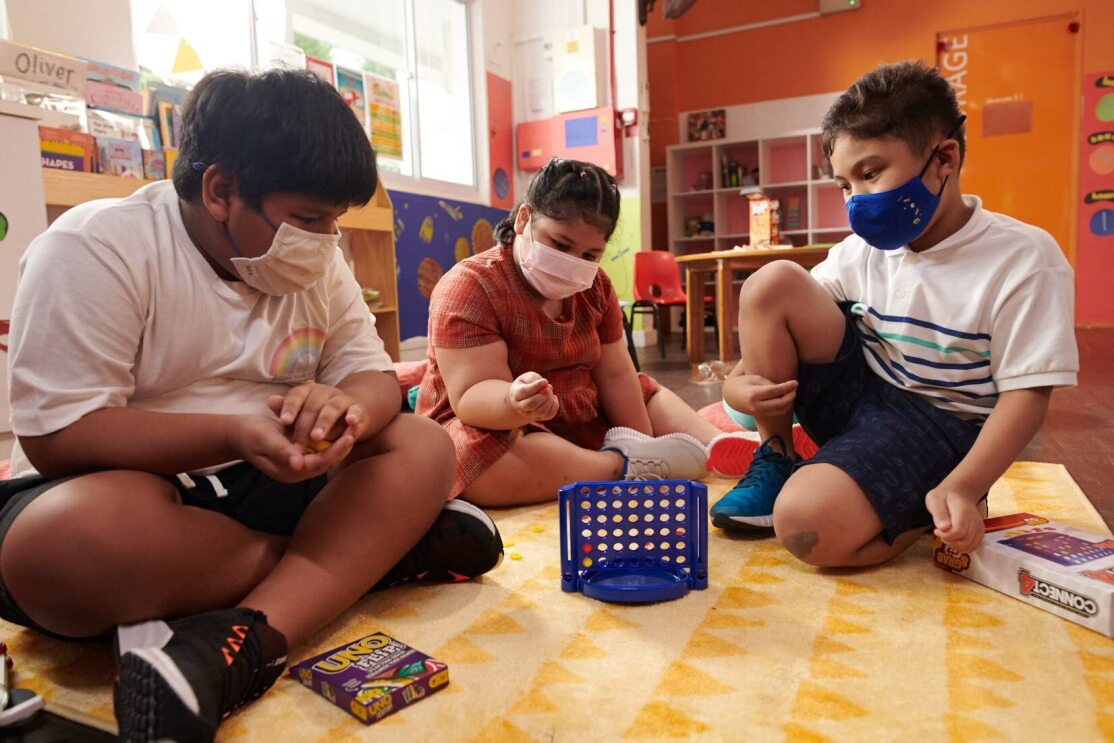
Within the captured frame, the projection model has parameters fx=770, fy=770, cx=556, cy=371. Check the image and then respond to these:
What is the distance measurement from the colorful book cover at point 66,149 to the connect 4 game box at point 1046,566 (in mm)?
2027

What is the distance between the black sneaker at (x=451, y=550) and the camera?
92cm

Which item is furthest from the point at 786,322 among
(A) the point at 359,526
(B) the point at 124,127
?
(B) the point at 124,127

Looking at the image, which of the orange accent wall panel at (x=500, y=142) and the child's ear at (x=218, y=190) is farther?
the orange accent wall panel at (x=500, y=142)

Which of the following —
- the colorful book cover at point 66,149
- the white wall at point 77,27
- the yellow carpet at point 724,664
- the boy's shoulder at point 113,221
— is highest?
the white wall at point 77,27

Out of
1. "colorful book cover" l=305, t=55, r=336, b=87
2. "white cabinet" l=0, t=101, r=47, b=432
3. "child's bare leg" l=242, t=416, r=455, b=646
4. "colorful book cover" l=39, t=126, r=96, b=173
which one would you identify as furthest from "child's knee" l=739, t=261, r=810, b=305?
"colorful book cover" l=305, t=55, r=336, b=87

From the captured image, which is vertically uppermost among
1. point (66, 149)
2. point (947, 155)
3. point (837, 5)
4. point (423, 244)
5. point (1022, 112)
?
point (837, 5)

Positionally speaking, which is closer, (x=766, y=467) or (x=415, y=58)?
(x=766, y=467)

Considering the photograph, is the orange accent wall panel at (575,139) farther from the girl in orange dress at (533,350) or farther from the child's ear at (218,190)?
the child's ear at (218,190)

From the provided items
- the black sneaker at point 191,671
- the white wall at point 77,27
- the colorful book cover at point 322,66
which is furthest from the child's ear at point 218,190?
the colorful book cover at point 322,66

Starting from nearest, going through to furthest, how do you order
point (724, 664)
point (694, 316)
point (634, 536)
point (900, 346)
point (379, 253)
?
point (724, 664)
point (634, 536)
point (900, 346)
point (379, 253)
point (694, 316)

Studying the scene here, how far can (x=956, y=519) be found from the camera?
845 millimetres

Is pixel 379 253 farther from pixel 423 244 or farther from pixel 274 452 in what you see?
pixel 274 452

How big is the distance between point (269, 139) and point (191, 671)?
498mm

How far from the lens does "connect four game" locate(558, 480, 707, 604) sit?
88 centimetres
